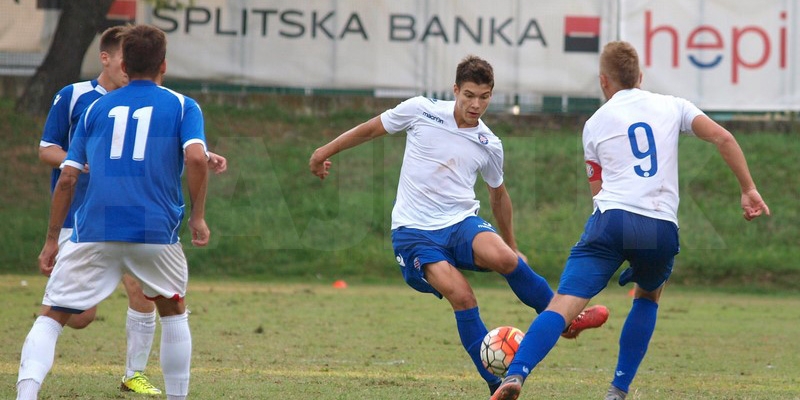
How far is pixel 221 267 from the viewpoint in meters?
17.2

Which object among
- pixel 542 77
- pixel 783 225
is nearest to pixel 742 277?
pixel 783 225

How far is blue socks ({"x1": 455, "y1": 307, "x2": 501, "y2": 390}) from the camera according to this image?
693 centimetres

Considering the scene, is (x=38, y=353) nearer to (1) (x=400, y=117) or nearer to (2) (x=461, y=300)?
(2) (x=461, y=300)

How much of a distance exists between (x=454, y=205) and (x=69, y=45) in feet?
45.3

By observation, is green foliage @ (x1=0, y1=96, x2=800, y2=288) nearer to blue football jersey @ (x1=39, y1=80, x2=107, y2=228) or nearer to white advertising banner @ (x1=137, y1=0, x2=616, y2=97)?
white advertising banner @ (x1=137, y1=0, x2=616, y2=97)

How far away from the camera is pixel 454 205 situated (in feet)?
24.1

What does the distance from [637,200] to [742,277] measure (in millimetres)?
11698

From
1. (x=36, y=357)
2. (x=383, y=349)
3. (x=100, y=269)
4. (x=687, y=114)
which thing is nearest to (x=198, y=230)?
(x=100, y=269)

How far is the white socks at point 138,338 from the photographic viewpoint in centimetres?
731

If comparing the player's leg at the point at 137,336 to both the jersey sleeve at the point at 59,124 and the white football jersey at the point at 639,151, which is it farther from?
the white football jersey at the point at 639,151

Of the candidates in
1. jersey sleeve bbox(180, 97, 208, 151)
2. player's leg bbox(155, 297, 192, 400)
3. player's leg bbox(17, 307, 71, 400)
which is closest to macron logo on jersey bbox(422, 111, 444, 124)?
jersey sleeve bbox(180, 97, 208, 151)

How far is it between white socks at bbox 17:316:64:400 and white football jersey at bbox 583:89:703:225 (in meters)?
3.04

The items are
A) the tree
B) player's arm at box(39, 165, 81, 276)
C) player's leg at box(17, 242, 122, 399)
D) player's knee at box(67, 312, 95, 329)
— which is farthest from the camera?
the tree

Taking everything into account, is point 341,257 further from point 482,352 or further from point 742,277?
point 482,352
